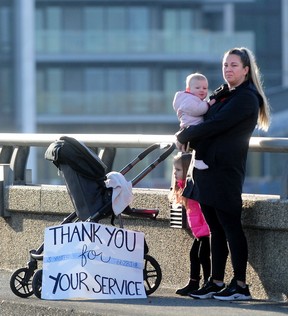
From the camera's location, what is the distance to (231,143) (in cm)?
970

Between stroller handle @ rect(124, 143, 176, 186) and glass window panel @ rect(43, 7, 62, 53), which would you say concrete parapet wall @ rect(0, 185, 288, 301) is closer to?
stroller handle @ rect(124, 143, 176, 186)

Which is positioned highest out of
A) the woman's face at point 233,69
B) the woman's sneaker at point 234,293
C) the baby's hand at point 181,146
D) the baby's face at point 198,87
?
the woman's face at point 233,69

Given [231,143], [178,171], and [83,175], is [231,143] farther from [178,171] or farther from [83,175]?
[83,175]

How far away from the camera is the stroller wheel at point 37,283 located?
1018 centimetres

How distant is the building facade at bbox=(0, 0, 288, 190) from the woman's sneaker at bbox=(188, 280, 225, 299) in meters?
61.4

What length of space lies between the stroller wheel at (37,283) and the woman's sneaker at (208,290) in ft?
3.42

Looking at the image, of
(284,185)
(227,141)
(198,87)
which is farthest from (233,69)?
(284,185)

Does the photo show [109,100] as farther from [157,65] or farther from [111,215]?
[111,215]

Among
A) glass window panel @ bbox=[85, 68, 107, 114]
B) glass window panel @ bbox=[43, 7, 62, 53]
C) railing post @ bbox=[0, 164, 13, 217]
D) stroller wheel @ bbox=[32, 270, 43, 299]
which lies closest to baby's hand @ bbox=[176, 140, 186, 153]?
stroller wheel @ bbox=[32, 270, 43, 299]

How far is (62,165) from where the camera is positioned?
10.1m

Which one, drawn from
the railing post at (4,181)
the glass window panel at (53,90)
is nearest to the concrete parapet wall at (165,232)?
the railing post at (4,181)

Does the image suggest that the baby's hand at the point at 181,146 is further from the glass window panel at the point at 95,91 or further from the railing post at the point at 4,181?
the glass window panel at the point at 95,91

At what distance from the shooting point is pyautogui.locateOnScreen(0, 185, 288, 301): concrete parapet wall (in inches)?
393

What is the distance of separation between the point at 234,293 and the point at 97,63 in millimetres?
65253
